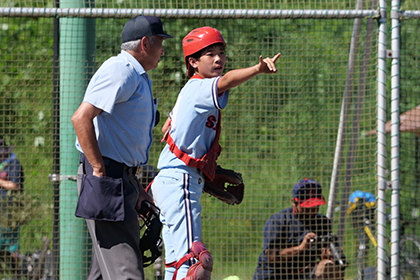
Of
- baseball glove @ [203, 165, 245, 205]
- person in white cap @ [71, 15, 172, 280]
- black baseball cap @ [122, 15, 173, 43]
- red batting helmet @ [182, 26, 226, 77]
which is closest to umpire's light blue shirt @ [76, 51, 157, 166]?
person in white cap @ [71, 15, 172, 280]

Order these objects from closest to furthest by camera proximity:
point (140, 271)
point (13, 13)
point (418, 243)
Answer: point (140, 271) → point (13, 13) → point (418, 243)

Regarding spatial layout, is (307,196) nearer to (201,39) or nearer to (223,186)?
(223,186)

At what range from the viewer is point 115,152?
10.1 ft

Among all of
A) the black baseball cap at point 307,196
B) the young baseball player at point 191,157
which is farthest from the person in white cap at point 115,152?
the black baseball cap at point 307,196

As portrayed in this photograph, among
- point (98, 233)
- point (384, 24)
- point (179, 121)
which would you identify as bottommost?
point (98, 233)

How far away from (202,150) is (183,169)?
20cm

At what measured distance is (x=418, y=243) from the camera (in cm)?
782

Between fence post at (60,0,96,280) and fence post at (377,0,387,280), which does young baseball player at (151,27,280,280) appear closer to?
fence post at (60,0,96,280)

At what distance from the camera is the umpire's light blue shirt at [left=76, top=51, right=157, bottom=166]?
9.60 feet

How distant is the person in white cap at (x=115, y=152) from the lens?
291 centimetres

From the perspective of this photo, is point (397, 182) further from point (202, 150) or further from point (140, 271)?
point (140, 271)

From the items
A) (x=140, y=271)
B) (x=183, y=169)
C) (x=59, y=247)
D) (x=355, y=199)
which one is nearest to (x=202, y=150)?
(x=183, y=169)

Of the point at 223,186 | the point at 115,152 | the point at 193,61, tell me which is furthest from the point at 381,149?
the point at 115,152

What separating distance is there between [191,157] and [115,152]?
73 centimetres
